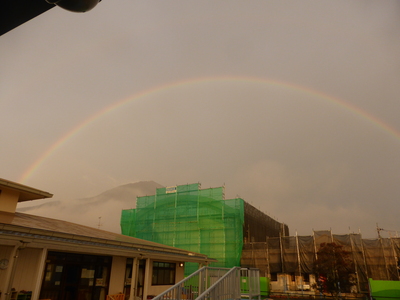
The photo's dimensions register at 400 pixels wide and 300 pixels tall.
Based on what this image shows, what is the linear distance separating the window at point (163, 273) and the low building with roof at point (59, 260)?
0.35 feet

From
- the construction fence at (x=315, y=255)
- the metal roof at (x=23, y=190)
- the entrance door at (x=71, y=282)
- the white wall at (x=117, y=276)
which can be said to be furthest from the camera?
the construction fence at (x=315, y=255)

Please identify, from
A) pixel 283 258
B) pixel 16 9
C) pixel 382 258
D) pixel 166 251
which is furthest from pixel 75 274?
pixel 382 258

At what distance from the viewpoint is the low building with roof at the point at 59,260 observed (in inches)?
401

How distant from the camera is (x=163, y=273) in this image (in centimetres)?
1848

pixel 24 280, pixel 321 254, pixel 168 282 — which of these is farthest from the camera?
pixel 321 254

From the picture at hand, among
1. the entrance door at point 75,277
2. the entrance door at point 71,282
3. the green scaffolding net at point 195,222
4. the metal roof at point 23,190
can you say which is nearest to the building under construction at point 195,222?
the green scaffolding net at point 195,222

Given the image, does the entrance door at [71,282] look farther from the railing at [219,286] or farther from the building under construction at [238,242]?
the building under construction at [238,242]

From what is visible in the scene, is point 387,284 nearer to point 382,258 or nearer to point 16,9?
point 382,258

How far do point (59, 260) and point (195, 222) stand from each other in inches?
986

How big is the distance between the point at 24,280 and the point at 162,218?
1114 inches

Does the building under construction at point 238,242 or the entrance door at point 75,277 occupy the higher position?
the building under construction at point 238,242

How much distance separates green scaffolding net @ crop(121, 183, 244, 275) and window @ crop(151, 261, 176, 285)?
16.1m

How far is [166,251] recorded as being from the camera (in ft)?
54.4

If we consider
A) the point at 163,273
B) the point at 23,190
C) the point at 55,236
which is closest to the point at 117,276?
the point at 163,273
